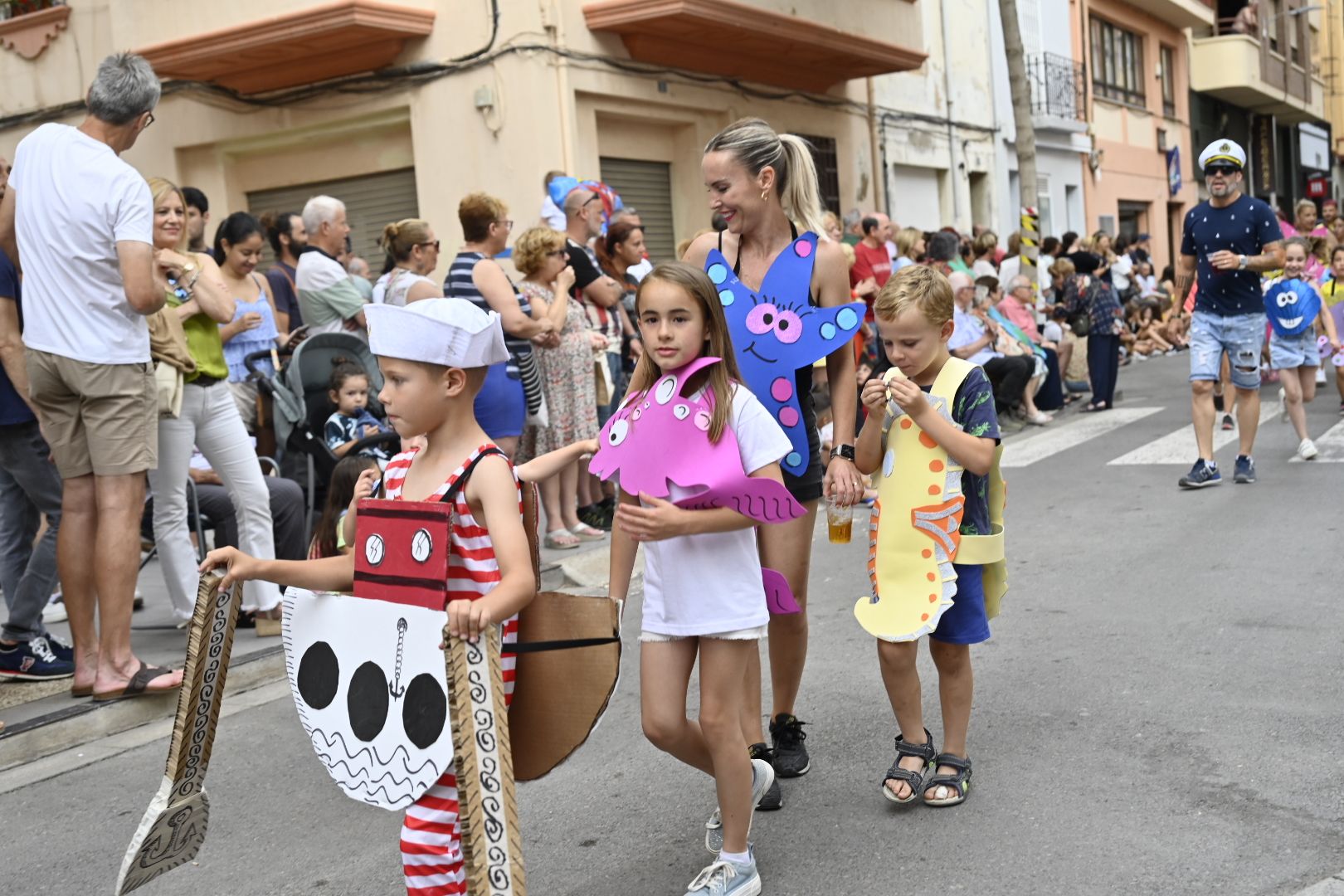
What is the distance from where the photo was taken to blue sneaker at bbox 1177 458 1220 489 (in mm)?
8977

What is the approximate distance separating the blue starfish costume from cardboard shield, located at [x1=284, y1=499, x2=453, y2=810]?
4.21ft

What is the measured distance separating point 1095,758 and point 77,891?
298cm

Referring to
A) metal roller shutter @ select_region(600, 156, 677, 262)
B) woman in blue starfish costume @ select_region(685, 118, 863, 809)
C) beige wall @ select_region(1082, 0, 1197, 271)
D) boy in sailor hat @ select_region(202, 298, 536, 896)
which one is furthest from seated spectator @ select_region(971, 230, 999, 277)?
beige wall @ select_region(1082, 0, 1197, 271)

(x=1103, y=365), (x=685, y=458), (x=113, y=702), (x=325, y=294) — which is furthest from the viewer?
(x=1103, y=365)

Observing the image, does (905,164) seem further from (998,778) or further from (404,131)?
(998,778)

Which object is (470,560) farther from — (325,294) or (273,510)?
(325,294)

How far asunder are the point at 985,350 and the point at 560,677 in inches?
409

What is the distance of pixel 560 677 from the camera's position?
3.01 metres

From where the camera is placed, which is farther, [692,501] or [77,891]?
[77,891]

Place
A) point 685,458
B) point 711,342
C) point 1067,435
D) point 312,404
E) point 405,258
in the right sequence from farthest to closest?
point 1067,435 < point 405,258 < point 312,404 < point 711,342 < point 685,458

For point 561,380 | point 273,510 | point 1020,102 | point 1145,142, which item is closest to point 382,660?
point 273,510

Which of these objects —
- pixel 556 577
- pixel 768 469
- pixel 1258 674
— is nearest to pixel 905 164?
pixel 556 577

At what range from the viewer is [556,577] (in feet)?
24.0

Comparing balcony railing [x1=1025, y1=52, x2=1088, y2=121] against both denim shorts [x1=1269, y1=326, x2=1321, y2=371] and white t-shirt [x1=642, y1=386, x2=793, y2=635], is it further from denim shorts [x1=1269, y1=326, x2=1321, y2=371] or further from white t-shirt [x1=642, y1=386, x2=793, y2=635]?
white t-shirt [x1=642, y1=386, x2=793, y2=635]
